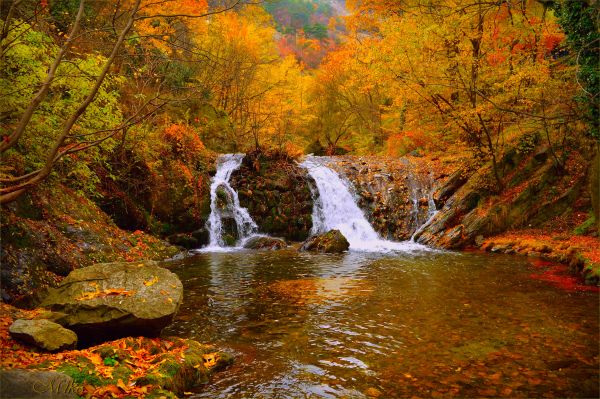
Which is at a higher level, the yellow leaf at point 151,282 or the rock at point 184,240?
the yellow leaf at point 151,282

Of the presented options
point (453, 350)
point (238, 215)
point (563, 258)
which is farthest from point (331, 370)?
point (238, 215)

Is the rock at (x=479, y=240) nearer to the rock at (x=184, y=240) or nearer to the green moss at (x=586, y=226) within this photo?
the green moss at (x=586, y=226)

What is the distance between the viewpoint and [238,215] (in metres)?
16.2

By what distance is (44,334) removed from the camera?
458cm

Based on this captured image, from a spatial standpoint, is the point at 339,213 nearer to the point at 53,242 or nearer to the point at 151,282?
the point at 53,242

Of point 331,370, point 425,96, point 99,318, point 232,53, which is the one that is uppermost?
point 232,53

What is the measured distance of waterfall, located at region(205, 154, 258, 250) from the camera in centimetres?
1520

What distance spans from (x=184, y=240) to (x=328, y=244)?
4.78 metres

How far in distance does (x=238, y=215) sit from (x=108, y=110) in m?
8.45

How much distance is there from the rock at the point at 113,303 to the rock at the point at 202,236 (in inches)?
→ 344

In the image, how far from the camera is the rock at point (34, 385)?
293 centimetres

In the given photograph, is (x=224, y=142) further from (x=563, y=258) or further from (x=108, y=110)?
(x=563, y=258)

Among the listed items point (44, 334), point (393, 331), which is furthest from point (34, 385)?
point (393, 331)

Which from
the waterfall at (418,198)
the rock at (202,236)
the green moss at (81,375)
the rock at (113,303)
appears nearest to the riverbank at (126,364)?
the green moss at (81,375)
